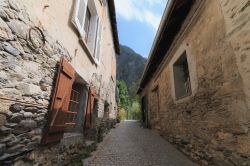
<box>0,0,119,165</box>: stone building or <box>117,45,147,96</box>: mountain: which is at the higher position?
<box>117,45,147,96</box>: mountain

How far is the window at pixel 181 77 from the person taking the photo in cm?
472

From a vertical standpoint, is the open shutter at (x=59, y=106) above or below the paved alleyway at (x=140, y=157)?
above

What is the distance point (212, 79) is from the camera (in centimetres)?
283

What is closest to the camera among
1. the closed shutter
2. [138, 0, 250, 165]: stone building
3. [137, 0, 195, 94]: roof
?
[138, 0, 250, 165]: stone building

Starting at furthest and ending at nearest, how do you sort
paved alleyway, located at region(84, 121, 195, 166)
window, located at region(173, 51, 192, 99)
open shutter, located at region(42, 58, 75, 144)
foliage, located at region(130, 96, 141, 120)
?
1. foliage, located at region(130, 96, 141, 120)
2. window, located at region(173, 51, 192, 99)
3. paved alleyway, located at region(84, 121, 195, 166)
4. open shutter, located at region(42, 58, 75, 144)

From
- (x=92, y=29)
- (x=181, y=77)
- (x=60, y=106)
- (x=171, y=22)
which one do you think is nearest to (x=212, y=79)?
(x=181, y=77)

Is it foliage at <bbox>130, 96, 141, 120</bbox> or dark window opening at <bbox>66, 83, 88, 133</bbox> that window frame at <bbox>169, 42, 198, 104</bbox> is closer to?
dark window opening at <bbox>66, 83, 88, 133</bbox>

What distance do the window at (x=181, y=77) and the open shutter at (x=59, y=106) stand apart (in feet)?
11.4

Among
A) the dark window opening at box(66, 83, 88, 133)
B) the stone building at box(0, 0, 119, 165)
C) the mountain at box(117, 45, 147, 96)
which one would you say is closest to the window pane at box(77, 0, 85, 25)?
the stone building at box(0, 0, 119, 165)

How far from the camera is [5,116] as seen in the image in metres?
1.63

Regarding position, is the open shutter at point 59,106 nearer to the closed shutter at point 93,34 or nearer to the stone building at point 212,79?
the closed shutter at point 93,34

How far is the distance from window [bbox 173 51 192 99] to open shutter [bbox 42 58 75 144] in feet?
11.4

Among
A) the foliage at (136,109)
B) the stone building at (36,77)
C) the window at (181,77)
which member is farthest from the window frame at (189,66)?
the foliage at (136,109)

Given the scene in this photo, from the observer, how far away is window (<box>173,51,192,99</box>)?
472 cm
